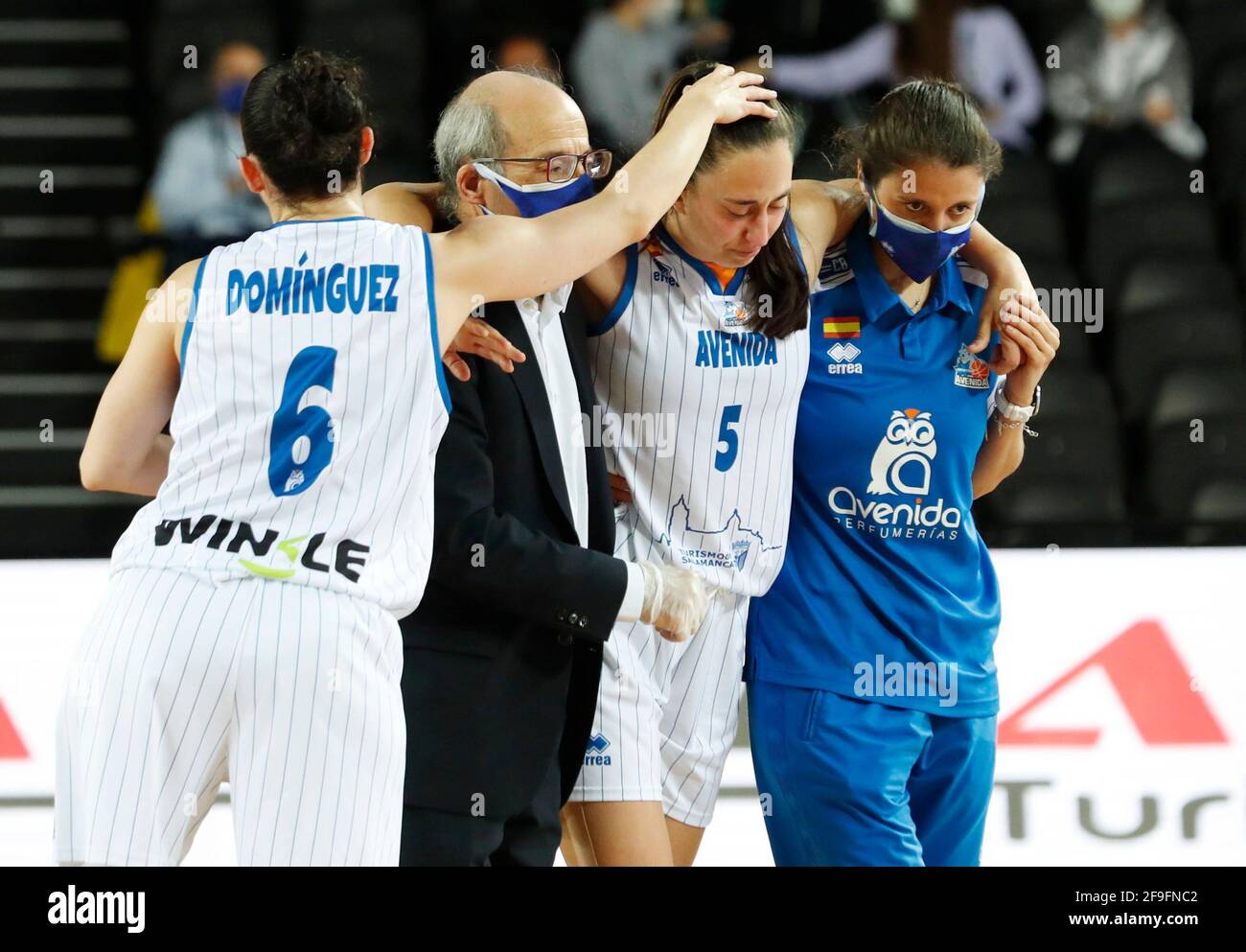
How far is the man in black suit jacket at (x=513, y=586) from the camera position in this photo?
2924 mm

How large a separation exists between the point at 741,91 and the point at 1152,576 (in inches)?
84.9

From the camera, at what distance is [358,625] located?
259 centimetres

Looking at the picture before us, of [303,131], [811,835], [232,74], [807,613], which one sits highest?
[232,74]

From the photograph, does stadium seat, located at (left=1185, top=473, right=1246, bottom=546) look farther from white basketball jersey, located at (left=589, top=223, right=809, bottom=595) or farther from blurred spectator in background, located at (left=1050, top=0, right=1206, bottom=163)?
white basketball jersey, located at (left=589, top=223, right=809, bottom=595)

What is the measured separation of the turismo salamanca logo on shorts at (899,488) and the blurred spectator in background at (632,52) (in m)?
3.95

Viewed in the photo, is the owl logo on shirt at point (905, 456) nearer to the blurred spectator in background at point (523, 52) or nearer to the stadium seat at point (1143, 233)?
the blurred spectator in background at point (523, 52)

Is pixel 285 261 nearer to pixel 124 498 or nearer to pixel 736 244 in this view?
pixel 736 244

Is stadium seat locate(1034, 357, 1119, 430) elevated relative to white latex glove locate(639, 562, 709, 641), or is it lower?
elevated

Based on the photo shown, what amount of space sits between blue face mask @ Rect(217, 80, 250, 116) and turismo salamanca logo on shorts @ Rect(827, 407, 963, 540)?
4072mm

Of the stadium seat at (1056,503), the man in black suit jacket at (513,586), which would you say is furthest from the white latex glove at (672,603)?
the stadium seat at (1056,503)

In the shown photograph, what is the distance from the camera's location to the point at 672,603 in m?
3.01

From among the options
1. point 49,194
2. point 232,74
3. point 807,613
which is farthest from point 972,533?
point 49,194

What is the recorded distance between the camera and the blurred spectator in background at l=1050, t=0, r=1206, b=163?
7.49m

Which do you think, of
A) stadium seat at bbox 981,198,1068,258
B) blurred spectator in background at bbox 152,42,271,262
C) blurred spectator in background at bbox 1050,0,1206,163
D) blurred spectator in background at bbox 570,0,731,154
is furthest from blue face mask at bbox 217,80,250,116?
blurred spectator in background at bbox 1050,0,1206,163
